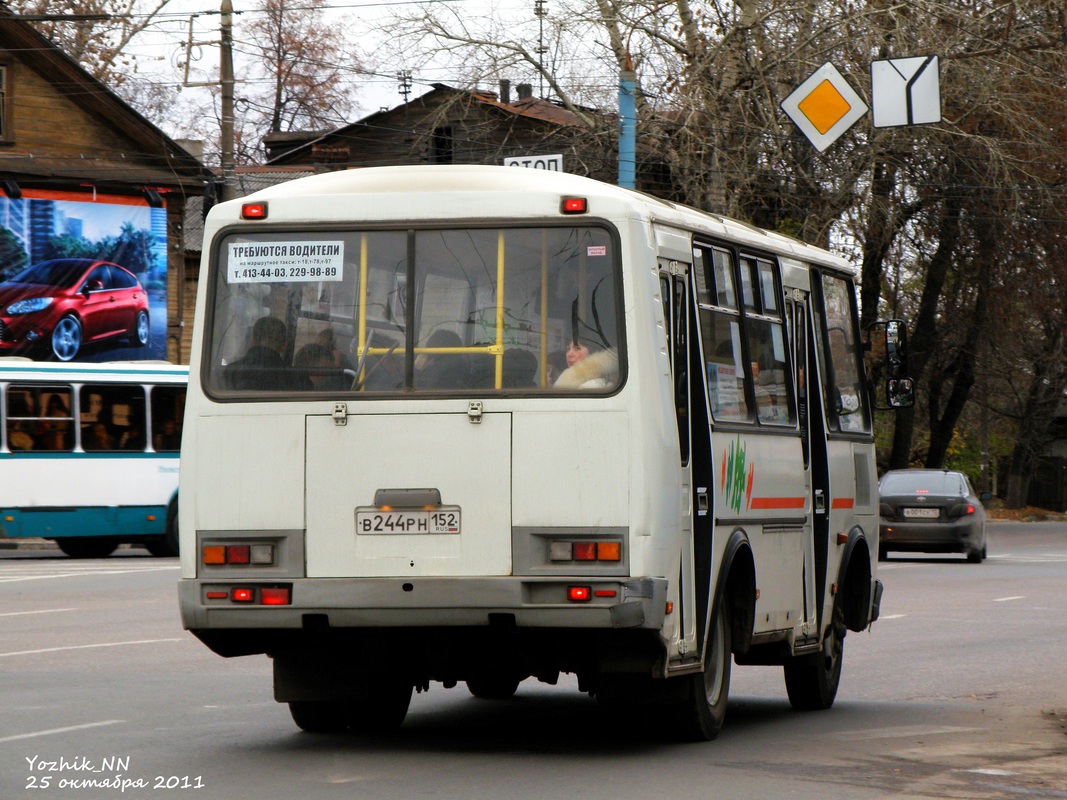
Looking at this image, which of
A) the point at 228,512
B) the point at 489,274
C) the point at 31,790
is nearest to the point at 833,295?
the point at 489,274

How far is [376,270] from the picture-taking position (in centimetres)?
877

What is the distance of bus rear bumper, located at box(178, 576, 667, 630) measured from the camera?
324 inches

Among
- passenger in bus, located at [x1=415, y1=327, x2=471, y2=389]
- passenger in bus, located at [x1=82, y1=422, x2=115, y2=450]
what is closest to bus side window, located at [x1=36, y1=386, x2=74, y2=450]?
passenger in bus, located at [x1=82, y1=422, x2=115, y2=450]

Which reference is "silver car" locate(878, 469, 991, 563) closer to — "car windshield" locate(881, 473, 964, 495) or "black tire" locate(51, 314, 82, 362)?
"car windshield" locate(881, 473, 964, 495)

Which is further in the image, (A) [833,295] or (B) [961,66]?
(B) [961,66]

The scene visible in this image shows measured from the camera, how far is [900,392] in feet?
39.5

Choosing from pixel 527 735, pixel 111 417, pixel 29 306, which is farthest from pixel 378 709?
pixel 29 306

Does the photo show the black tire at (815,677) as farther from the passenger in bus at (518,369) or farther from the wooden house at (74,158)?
the wooden house at (74,158)

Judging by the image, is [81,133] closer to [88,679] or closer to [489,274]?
[88,679]

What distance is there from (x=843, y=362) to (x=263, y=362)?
4637mm

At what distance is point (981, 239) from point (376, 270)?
1381 inches

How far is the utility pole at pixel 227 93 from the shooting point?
3080cm

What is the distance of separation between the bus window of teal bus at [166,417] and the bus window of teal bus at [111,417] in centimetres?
20

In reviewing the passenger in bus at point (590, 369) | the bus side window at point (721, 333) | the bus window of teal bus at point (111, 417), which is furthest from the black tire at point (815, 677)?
the bus window of teal bus at point (111, 417)
